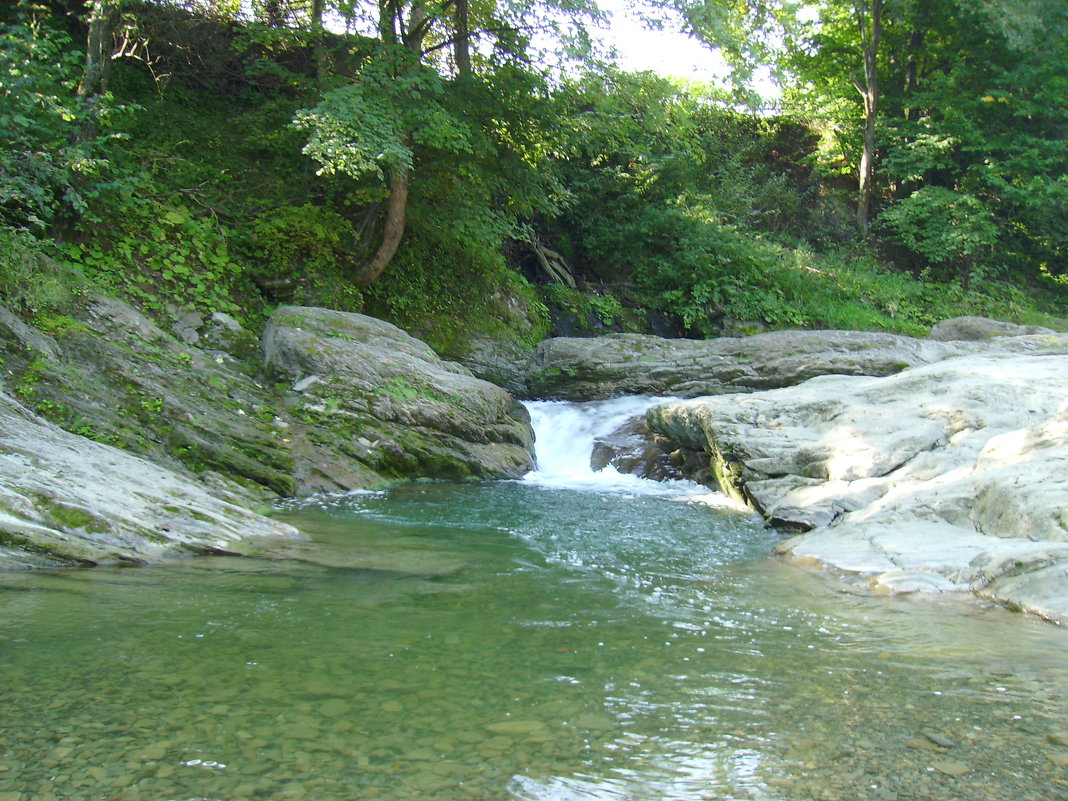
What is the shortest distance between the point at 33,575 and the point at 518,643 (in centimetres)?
268

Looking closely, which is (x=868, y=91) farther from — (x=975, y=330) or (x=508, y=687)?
(x=508, y=687)

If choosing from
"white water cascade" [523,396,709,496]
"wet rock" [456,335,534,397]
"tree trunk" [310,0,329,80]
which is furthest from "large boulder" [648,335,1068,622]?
"tree trunk" [310,0,329,80]

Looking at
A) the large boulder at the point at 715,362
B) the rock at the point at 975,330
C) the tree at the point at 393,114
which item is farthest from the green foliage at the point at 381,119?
the rock at the point at 975,330

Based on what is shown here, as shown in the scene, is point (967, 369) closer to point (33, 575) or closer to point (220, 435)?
point (220, 435)

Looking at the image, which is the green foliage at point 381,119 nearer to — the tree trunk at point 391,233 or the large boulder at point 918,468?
the tree trunk at point 391,233

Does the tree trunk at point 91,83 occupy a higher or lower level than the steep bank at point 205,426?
higher

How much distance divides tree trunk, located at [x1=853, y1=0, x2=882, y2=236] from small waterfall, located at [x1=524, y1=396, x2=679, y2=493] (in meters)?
14.2

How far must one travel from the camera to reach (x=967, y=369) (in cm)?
937

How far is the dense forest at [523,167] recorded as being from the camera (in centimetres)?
1140

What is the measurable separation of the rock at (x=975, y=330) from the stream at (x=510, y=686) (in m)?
Answer: 13.3

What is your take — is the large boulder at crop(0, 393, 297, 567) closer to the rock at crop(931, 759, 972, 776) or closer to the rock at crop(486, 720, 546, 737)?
the rock at crop(486, 720, 546, 737)

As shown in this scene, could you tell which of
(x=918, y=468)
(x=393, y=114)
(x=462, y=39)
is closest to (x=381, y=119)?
(x=393, y=114)

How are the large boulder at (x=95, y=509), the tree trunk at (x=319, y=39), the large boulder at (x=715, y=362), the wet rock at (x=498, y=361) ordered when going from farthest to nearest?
the wet rock at (x=498, y=361), the large boulder at (x=715, y=362), the tree trunk at (x=319, y=39), the large boulder at (x=95, y=509)

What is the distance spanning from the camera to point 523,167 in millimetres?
14781
